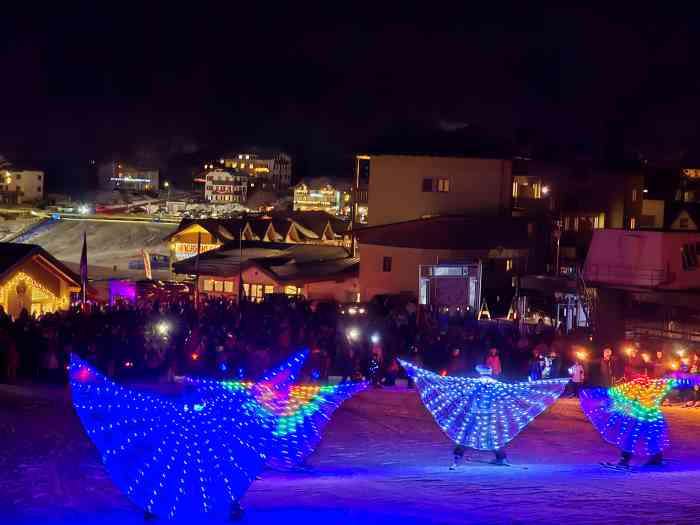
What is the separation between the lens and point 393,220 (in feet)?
136

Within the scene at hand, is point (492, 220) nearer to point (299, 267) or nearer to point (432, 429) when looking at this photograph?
point (299, 267)

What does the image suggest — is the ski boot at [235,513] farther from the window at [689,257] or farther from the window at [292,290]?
the window at [292,290]

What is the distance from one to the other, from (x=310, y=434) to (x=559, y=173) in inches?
1410

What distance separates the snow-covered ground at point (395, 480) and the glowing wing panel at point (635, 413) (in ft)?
1.53

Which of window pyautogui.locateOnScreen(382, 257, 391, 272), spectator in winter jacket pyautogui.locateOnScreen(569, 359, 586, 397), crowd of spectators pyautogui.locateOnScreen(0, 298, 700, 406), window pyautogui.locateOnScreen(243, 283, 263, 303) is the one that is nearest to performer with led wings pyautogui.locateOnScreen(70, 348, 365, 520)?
crowd of spectators pyautogui.locateOnScreen(0, 298, 700, 406)

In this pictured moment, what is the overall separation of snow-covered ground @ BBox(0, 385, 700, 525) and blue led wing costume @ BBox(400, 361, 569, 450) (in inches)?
17.6

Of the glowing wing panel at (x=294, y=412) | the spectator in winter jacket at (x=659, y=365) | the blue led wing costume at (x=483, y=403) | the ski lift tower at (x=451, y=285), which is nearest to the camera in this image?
the glowing wing panel at (x=294, y=412)

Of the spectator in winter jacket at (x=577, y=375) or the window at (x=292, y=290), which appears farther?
the window at (x=292, y=290)

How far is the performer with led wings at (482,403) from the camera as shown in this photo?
40.4 feet

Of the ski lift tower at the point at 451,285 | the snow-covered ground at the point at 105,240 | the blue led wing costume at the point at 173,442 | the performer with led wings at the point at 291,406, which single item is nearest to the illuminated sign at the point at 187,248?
the snow-covered ground at the point at 105,240

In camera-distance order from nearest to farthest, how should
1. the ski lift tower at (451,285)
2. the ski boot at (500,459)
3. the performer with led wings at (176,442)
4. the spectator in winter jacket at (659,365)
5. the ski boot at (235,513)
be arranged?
the performer with led wings at (176,442) → the ski boot at (235,513) → the ski boot at (500,459) → the spectator in winter jacket at (659,365) → the ski lift tower at (451,285)

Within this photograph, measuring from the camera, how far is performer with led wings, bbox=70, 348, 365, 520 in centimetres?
887

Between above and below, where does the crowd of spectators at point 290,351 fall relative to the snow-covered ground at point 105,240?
below

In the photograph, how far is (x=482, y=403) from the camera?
40.6ft
